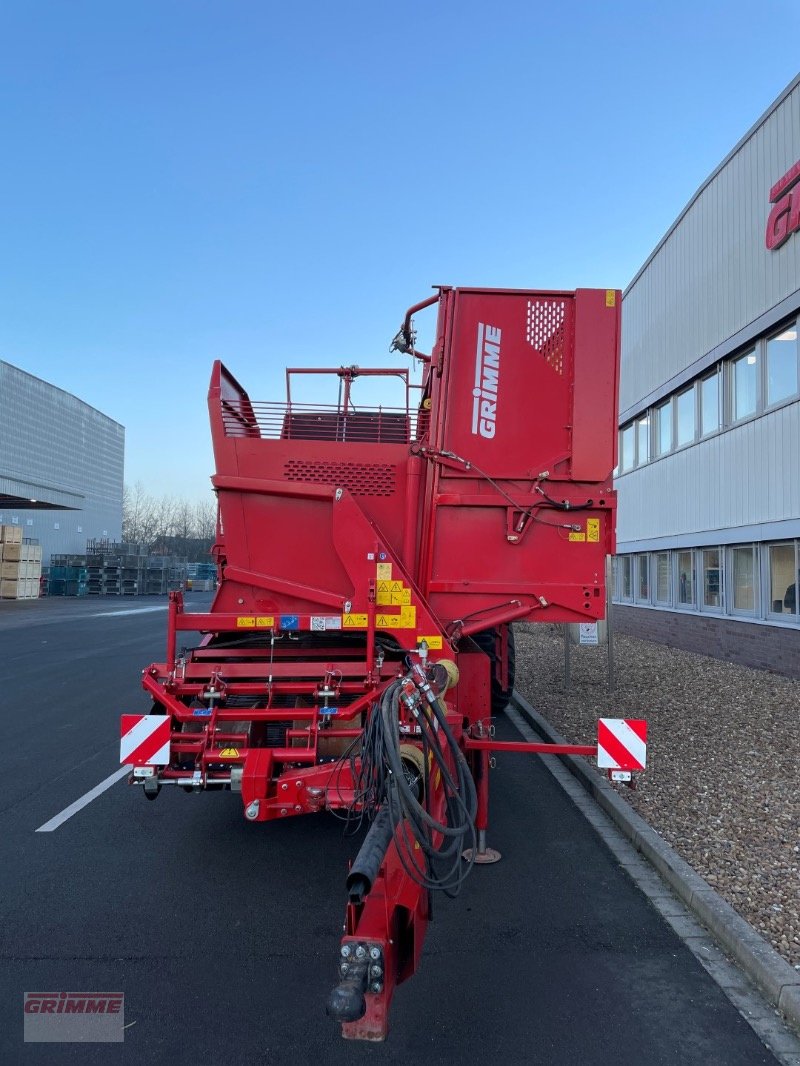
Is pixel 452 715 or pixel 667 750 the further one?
pixel 667 750

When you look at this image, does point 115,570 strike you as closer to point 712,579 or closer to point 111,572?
point 111,572

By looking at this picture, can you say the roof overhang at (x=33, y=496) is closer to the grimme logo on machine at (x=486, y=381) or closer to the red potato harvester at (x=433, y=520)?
the red potato harvester at (x=433, y=520)

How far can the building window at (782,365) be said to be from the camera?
10.9 metres

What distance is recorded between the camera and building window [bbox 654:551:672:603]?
16.2m

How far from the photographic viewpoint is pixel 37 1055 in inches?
110

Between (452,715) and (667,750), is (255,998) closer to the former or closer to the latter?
(452,715)

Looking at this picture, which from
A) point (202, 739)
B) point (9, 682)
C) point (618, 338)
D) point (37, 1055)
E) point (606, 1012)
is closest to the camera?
point (37, 1055)

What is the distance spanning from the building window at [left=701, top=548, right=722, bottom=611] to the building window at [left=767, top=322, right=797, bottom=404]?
3.34 metres

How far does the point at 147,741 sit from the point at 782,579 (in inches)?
401

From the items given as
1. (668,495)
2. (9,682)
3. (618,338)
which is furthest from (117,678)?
(668,495)

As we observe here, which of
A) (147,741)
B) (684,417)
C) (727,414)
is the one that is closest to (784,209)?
(727,414)

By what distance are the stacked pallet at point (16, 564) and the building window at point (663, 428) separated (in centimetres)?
Result: 2881

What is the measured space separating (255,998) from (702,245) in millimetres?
14908

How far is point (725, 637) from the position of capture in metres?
12.8
